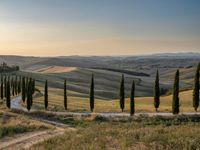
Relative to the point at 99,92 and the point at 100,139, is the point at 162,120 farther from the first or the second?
the point at 99,92

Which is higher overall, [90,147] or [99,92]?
[90,147]

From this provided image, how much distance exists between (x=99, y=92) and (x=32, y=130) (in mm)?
82108

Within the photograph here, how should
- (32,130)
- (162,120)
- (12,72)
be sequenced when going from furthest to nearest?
(12,72) → (162,120) → (32,130)

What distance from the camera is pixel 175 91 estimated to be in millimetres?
54469

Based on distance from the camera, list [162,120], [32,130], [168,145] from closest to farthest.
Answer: [168,145], [32,130], [162,120]

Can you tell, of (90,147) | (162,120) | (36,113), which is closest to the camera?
(90,147)

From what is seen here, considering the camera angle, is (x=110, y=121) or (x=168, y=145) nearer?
(x=168, y=145)

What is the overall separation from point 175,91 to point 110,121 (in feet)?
46.8

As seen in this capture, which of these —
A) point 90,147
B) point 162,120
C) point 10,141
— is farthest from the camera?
point 162,120

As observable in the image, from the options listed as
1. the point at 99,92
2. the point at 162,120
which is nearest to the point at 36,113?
the point at 162,120

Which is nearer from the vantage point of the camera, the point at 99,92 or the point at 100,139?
the point at 100,139

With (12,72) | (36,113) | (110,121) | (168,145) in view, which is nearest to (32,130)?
(110,121)

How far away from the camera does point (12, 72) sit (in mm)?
147500

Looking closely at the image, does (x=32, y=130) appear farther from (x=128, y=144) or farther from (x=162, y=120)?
(x=128, y=144)
